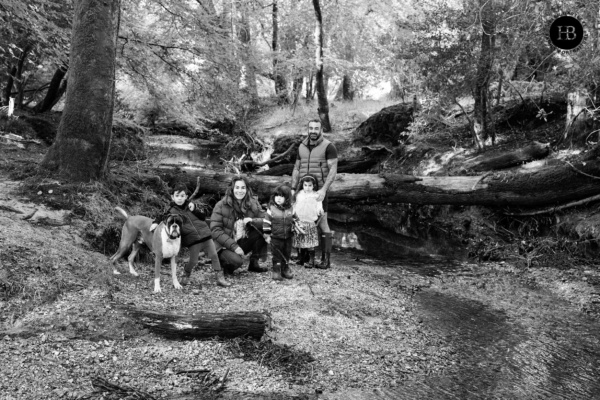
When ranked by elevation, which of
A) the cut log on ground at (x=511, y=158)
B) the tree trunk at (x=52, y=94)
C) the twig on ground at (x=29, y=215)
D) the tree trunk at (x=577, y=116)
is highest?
the tree trunk at (x=52, y=94)

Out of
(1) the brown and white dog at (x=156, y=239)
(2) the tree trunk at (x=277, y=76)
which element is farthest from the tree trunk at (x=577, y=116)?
(2) the tree trunk at (x=277, y=76)

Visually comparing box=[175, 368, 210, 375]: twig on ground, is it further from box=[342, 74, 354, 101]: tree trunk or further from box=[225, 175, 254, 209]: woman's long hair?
box=[342, 74, 354, 101]: tree trunk

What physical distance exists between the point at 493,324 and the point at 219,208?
12.0 ft

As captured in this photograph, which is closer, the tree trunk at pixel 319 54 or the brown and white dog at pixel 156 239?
the brown and white dog at pixel 156 239

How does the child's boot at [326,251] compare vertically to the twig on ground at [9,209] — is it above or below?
below

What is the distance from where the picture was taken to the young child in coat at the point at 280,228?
652cm

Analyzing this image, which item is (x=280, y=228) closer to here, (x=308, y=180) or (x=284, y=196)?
(x=284, y=196)

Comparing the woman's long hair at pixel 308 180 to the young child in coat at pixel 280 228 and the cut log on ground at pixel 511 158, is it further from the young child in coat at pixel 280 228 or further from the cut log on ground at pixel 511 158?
the cut log on ground at pixel 511 158

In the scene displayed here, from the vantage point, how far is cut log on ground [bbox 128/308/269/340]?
13.9 feet

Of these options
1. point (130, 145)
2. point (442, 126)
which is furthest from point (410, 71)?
point (130, 145)

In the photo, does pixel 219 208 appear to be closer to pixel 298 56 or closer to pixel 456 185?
pixel 456 185

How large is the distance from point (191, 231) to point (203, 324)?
1911 millimetres

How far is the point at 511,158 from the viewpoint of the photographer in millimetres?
10656

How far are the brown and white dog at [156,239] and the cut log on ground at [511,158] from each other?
7626 millimetres
